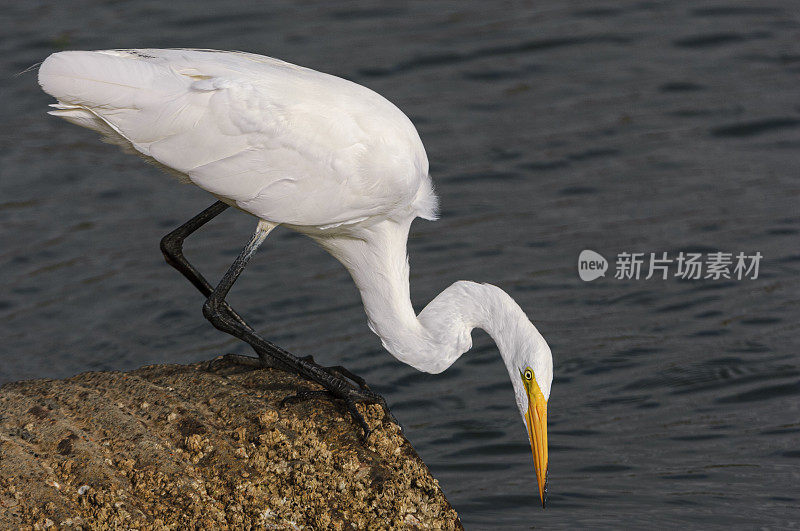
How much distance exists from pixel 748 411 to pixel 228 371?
3.98m

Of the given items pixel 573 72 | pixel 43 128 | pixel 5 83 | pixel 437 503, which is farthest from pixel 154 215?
pixel 437 503

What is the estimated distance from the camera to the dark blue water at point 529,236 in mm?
7266

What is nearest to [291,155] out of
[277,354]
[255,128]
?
[255,128]

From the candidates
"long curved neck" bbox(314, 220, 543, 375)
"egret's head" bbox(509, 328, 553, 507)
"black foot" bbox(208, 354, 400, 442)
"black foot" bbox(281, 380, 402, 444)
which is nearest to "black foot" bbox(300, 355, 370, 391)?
"black foot" bbox(208, 354, 400, 442)

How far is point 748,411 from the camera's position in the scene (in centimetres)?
Result: 762

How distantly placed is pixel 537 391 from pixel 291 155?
5.97 ft

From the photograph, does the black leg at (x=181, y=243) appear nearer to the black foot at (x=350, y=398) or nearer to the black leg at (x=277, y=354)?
the black leg at (x=277, y=354)

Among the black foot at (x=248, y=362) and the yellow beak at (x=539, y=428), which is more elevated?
the black foot at (x=248, y=362)

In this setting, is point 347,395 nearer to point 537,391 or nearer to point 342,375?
point 342,375

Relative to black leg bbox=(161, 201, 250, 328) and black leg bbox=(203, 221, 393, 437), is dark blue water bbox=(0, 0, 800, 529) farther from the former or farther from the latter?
black leg bbox=(161, 201, 250, 328)

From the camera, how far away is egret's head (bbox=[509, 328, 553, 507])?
5422mm

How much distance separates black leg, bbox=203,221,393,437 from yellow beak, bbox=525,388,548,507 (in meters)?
0.76

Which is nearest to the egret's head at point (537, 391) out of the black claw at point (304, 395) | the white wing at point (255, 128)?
the black claw at point (304, 395)

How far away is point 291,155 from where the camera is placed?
5.75 meters
